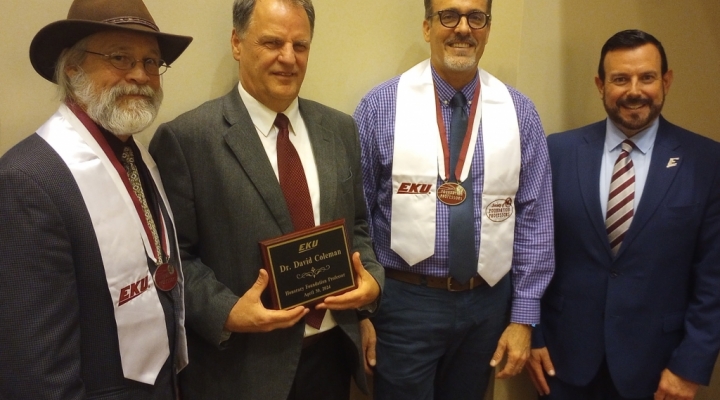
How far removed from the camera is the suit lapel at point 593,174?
6.57 feet

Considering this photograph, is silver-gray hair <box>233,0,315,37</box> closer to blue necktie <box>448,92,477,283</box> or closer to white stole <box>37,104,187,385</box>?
white stole <box>37,104,187,385</box>

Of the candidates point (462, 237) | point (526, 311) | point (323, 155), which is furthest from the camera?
point (526, 311)

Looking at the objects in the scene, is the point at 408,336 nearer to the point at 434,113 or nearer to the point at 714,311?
the point at 434,113

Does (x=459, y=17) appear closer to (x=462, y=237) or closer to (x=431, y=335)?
(x=462, y=237)

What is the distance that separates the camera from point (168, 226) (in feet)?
4.92

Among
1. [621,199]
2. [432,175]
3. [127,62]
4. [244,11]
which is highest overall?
[244,11]

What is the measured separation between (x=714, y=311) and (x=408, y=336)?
105 cm

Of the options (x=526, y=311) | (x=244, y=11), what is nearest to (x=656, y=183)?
(x=526, y=311)

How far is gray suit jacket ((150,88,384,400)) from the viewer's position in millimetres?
1579

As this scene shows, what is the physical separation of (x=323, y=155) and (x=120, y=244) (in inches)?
25.7

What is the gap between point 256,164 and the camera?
5.22 feet

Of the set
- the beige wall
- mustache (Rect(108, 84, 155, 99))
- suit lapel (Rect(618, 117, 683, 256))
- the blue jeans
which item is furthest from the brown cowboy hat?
suit lapel (Rect(618, 117, 683, 256))

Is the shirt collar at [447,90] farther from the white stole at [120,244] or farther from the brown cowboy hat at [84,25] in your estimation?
the white stole at [120,244]

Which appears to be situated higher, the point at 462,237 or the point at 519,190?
the point at 519,190
